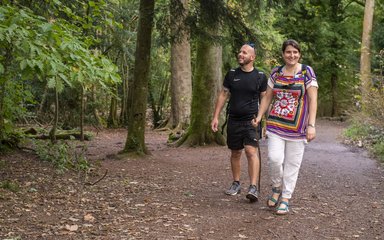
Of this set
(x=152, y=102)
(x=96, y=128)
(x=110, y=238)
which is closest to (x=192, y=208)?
(x=110, y=238)

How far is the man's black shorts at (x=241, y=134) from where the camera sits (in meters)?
6.14

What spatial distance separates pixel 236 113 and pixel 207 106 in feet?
20.9

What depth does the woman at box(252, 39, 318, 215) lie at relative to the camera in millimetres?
5449

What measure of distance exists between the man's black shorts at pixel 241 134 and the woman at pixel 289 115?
492mm

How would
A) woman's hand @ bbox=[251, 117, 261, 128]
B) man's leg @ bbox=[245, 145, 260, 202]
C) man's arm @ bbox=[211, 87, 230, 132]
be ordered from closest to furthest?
woman's hand @ bbox=[251, 117, 261, 128] < man's leg @ bbox=[245, 145, 260, 202] < man's arm @ bbox=[211, 87, 230, 132]

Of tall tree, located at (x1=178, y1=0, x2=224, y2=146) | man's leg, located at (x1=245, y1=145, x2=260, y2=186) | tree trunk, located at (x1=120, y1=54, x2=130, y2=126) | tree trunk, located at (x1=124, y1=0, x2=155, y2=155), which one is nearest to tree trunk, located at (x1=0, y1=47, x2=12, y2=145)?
tree trunk, located at (x1=124, y1=0, x2=155, y2=155)

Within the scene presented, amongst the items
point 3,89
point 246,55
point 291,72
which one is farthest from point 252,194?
point 3,89

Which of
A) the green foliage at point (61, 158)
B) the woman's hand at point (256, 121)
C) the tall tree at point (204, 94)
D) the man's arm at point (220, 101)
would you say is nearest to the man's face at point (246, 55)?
the man's arm at point (220, 101)

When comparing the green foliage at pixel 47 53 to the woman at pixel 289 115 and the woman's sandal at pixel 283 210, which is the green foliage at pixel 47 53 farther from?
the woman's sandal at pixel 283 210

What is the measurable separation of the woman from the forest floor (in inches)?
21.1

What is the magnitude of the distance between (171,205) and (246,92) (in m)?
1.75

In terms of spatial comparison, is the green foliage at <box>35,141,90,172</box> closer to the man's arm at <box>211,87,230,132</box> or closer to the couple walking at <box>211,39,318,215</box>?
the man's arm at <box>211,87,230,132</box>

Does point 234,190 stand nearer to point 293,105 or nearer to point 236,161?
point 236,161

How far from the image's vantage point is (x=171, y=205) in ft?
19.3
